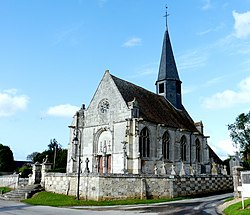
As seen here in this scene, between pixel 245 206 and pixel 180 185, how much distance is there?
10.6 meters

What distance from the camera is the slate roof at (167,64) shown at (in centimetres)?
3831

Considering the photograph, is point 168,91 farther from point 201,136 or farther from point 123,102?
point 123,102

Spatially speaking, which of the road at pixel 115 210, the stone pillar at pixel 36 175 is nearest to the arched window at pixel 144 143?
the stone pillar at pixel 36 175

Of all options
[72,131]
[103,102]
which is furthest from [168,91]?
[72,131]

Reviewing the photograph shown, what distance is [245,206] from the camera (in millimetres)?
12188

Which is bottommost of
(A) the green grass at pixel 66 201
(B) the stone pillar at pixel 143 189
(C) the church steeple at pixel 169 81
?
(A) the green grass at pixel 66 201

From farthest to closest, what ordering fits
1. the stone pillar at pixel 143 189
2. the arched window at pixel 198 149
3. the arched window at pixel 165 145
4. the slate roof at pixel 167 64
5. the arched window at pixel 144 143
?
the slate roof at pixel 167 64 < the arched window at pixel 198 149 < the arched window at pixel 165 145 < the arched window at pixel 144 143 < the stone pillar at pixel 143 189

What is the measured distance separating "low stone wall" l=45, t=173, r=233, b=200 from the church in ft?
5.29

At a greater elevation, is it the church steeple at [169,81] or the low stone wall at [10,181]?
the church steeple at [169,81]

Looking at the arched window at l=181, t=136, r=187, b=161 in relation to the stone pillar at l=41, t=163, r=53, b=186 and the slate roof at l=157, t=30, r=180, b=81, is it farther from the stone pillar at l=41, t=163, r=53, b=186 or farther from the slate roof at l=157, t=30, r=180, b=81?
the stone pillar at l=41, t=163, r=53, b=186

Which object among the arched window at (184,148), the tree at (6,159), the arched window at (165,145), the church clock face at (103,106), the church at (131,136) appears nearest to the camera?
the church at (131,136)

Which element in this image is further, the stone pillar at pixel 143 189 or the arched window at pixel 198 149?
the arched window at pixel 198 149

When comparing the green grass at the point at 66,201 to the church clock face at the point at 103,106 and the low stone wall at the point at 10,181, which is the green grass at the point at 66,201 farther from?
the church clock face at the point at 103,106

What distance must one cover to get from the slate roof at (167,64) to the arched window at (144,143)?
12.5 m
